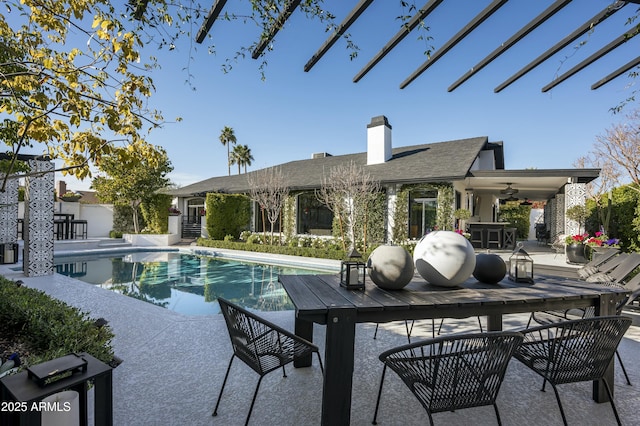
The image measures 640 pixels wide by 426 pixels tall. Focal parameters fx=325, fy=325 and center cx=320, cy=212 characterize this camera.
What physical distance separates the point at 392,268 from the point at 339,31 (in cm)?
191

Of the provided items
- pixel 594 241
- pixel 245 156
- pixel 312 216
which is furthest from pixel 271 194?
pixel 245 156

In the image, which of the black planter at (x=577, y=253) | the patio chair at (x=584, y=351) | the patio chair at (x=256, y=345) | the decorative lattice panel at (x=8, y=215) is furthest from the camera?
the decorative lattice panel at (x=8, y=215)

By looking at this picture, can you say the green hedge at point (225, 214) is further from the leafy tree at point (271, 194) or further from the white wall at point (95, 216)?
the white wall at point (95, 216)

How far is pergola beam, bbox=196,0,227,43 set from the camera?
215cm

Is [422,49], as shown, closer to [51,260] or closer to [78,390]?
[78,390]

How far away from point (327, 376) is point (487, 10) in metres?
2.70

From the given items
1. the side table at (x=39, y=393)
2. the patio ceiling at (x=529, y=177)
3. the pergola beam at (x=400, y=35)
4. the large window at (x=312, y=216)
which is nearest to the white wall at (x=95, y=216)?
the large window at (x=312, y=216)

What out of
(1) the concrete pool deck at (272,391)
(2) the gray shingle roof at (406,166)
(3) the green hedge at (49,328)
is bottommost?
(1) the concrete pool deck at (272,391)

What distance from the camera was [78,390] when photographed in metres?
1.79

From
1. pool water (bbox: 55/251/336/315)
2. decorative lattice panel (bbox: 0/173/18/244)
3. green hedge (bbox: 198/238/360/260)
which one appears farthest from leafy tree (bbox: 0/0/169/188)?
decorative lattice panel (bbox: 0/173/18/244)

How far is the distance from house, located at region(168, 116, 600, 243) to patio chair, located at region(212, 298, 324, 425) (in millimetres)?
10558

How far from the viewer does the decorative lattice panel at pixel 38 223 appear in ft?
25.2

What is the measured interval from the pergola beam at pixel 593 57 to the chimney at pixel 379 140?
13.2 m

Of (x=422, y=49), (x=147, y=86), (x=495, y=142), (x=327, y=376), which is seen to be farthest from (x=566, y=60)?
(x=495, y=142)
